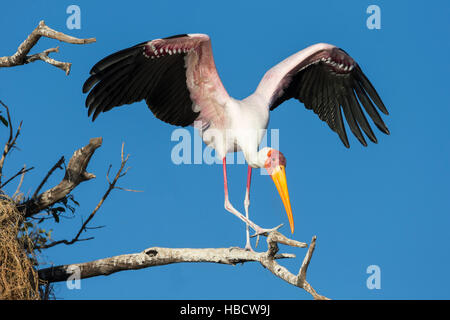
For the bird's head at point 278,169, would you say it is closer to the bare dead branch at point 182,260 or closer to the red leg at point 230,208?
A: the red leg at point 230,208

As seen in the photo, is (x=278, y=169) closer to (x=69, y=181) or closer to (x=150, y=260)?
(x=150, y=260)

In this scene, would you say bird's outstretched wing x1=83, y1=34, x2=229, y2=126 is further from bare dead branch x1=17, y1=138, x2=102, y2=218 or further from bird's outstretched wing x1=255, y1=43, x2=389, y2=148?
bare dead branch x1=17, y1=138, x2=102, y2=218

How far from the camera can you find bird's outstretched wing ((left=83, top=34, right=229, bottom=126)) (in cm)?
730

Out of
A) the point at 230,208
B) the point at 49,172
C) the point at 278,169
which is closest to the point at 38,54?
the point at 49,172

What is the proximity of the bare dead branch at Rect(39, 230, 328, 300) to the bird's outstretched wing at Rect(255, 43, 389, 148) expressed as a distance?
252 centimetres

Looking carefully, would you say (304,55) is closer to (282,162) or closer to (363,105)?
(363,105)

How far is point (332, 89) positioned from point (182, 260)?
350 cm

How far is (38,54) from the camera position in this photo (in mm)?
6531

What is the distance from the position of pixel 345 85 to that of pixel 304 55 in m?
0.88

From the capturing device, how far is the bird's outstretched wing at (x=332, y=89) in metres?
8.46

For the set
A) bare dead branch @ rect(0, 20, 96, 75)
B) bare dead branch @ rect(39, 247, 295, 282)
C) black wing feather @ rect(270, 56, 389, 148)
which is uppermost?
bare dead branch @ rect(0, 20, 96, 75)

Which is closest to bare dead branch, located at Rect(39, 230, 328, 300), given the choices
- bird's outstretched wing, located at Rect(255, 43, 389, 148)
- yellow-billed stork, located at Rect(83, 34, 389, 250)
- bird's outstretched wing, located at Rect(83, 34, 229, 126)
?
yellow-billed stork, located at Rect(83, 34, 389, 250)

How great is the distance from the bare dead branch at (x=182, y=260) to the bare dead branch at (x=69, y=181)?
62cm
